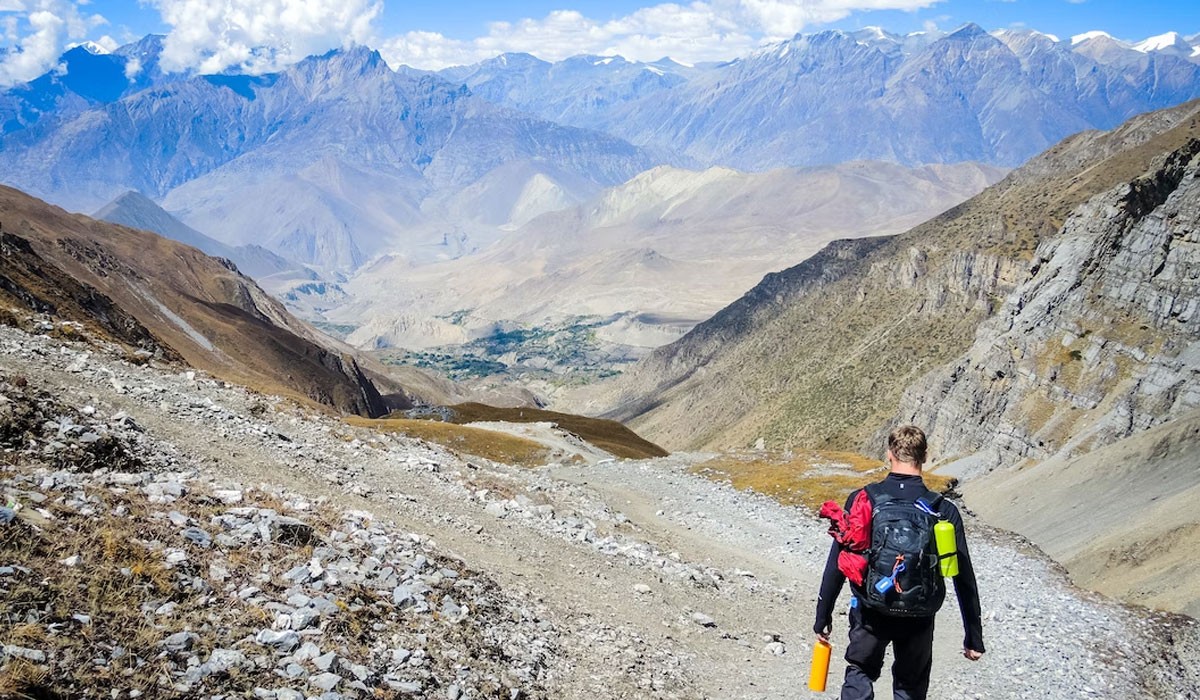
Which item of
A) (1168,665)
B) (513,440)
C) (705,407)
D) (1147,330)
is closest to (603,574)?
(1168,665)

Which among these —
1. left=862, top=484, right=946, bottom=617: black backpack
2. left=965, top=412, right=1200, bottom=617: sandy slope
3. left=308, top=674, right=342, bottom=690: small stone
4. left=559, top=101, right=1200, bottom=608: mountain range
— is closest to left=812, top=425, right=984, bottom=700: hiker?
left=862, top=484, right=946, bottom=617: black backpack

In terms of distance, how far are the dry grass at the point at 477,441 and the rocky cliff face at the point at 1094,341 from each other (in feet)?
121

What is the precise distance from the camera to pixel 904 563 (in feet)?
28.8

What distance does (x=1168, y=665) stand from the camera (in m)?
19.7

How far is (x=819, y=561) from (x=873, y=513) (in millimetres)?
19244

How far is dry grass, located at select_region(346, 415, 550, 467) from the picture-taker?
5066 centimetres

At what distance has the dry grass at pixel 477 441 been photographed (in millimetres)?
50656

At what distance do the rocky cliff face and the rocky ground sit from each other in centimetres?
3474

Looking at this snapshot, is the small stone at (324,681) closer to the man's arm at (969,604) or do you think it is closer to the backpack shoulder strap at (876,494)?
the backpack shoulder strap at (876,494)

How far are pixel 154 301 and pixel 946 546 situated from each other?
111 m

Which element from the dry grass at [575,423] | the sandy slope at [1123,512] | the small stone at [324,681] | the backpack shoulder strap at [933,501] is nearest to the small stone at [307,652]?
the small stone at [324,681]

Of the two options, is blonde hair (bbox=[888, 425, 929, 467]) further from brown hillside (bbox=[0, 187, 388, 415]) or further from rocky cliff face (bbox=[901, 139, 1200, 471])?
rocky cliff face (bbox=[901, 139, 1200, 471])

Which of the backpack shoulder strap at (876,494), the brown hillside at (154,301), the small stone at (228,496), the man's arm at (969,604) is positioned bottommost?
the small stone at (228,496)

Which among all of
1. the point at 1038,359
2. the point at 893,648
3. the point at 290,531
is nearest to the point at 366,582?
the point at 290,531
